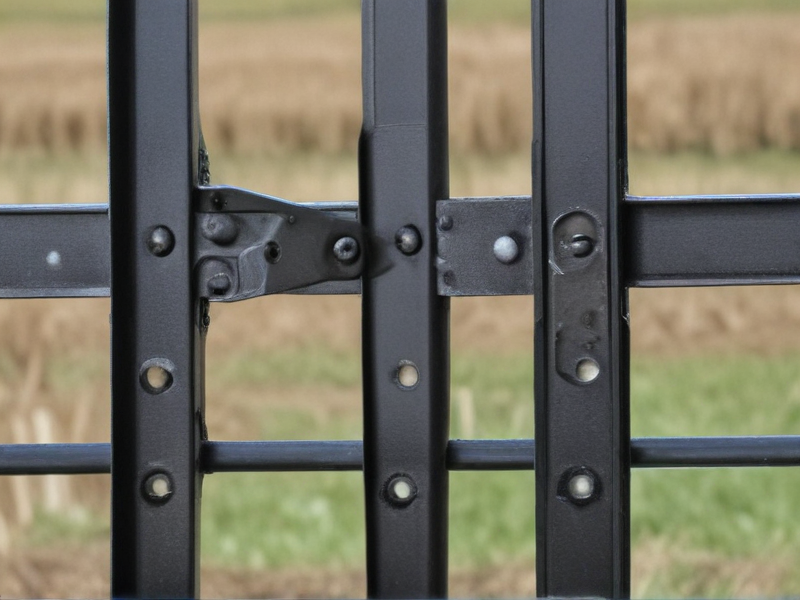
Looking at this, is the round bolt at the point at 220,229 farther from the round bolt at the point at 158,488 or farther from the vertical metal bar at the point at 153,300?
the round bolt at the point at 158,488

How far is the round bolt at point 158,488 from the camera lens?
89cm

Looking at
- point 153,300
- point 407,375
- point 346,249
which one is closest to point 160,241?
point 153,300

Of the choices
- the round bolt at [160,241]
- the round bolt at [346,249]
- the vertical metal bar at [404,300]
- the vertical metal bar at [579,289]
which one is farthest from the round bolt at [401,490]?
the round bolt at [160,241]

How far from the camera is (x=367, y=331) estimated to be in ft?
2.92

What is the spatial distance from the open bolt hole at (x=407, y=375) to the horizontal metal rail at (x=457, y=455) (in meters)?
0.09

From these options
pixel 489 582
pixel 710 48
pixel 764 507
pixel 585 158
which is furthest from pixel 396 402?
pixel 710 48

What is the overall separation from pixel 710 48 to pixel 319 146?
1541mm

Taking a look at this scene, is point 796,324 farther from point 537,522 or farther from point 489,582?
point 537,522

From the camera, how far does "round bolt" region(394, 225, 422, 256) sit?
0.87 m

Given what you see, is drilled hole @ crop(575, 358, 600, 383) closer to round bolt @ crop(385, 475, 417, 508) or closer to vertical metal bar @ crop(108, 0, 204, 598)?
round bolt @ crop(385, 475, 417, 508)

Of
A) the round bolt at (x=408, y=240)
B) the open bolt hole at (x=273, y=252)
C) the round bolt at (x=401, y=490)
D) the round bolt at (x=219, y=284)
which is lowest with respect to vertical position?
the round bolt at (x=401, y=490)

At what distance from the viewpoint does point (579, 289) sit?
843mm

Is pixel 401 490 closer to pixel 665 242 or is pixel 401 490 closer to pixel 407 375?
pixel 407 375

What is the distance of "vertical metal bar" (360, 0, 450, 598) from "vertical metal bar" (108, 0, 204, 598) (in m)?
0.19
